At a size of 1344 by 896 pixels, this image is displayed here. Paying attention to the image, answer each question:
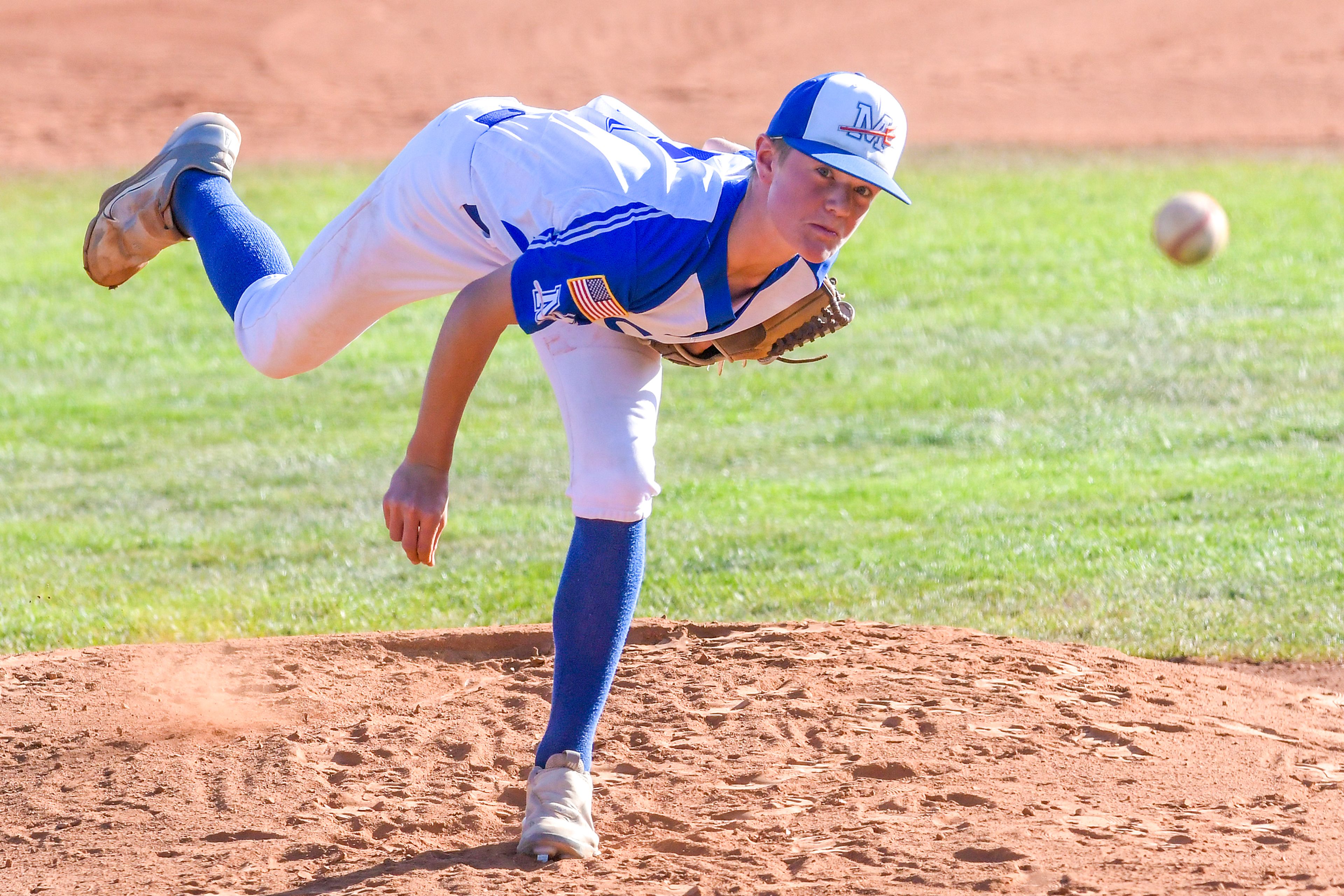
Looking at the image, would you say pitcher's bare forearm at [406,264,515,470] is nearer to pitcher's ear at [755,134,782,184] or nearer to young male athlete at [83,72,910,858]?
young male athlete at [83,72,910,858]

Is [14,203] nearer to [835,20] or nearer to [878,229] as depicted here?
[878,229]

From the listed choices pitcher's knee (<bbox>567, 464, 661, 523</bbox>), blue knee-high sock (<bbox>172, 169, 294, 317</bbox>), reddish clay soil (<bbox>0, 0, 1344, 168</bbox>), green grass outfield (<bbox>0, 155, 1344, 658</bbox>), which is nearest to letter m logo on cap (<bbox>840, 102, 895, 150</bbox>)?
pitcher's knee (<bbox>567, 464, 661, 523</bbox>)

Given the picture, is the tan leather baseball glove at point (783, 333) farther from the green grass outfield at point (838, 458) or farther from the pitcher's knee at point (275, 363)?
the green grass outfield at point (838, 458)

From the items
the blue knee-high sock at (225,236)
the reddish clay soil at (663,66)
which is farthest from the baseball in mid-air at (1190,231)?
the reddish clay soil at (663,66)

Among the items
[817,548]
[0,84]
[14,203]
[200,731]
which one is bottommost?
[200,731]

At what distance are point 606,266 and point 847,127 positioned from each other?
0.62 metres

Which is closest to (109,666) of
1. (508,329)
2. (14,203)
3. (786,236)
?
(786,236)

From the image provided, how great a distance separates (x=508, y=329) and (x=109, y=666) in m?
7.27

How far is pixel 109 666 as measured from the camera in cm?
555

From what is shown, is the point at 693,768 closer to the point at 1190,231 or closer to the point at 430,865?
the point at 430,865

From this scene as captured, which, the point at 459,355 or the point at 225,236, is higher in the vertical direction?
the point at 225,236

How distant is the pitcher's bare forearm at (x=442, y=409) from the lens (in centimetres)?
356

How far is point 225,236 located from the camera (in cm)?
466

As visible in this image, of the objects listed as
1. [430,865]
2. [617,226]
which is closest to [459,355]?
[617,226]
